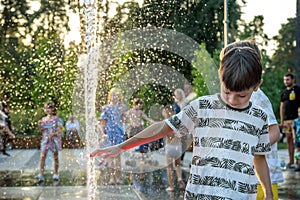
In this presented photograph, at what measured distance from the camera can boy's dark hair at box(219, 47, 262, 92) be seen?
3.12 metres

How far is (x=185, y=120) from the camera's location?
3.36 m

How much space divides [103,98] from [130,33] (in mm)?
1856

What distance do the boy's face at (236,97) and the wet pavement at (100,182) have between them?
206 inches

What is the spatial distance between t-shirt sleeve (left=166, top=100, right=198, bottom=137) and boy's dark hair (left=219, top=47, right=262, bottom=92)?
238 mm

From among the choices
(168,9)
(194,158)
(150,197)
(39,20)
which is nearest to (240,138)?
(194,158)

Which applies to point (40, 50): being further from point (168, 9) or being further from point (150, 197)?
point (150, 197)

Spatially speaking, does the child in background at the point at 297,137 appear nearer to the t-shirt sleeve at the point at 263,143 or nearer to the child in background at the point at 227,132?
the t-shirt sleeve at the point at 263,143

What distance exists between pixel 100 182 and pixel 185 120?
702 cm

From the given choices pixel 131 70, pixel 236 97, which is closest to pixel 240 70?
pixel 236 97

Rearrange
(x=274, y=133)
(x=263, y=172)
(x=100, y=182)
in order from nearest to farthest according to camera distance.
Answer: (x=263, y=172) < (x=274, y=133) < (x=100, y=182)

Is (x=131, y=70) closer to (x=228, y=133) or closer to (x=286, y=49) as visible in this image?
(x=228, y=133)

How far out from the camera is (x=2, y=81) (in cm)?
2027

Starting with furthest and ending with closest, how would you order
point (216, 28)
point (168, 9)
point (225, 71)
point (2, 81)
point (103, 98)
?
1. point (216, 28)
2. point (2, 81)
3. point (168, 9)
4. point (103, 98)
5. point (225, 71)

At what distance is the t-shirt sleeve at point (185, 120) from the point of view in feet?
11.0
